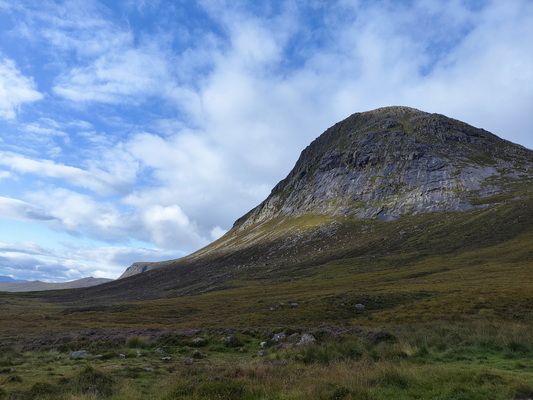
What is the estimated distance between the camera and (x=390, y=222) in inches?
5246

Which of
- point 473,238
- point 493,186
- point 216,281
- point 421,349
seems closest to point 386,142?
point 493,186

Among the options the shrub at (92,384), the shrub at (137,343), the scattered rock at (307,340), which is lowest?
the scattered rock at (307,340)

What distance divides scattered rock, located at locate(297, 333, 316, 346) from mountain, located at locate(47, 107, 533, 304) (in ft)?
129

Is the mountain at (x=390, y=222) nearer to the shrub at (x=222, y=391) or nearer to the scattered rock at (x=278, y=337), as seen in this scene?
the scattered rock at (x=278, y=337)

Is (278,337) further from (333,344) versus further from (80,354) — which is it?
(80,354)

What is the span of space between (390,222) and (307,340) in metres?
123

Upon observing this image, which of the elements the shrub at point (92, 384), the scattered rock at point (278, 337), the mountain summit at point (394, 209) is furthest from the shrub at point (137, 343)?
the mountain summit at point (394, 209)

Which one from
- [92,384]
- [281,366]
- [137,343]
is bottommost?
[281,366]

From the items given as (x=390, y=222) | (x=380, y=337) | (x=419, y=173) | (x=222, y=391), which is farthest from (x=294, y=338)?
(x=419, y=173)

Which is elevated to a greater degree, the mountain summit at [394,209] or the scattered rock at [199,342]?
the mountain summit at [394,209]

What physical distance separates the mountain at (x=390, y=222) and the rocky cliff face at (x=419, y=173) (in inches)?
21.3

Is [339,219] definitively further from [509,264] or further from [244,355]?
[244,355]

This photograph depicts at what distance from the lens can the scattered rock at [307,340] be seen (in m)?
20.3

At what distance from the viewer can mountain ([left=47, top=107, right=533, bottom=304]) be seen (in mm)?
90125
